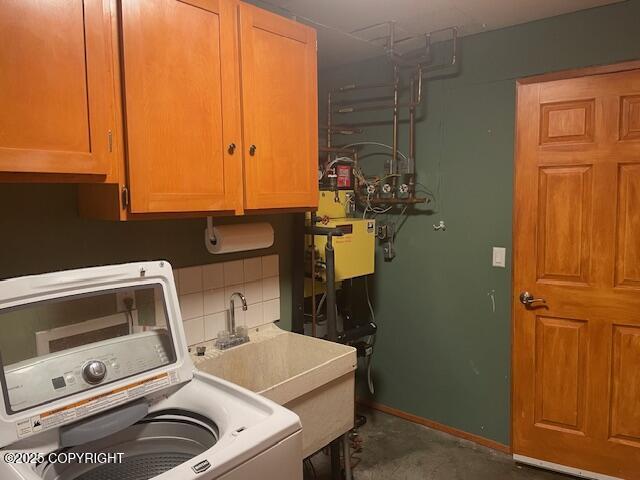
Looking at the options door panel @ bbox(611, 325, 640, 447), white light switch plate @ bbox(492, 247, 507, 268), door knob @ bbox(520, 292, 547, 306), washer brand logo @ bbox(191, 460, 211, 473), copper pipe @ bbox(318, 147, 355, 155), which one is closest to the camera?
washer brand logo @ bbox(191, 460, 211, 473)

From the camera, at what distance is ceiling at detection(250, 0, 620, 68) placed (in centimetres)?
233

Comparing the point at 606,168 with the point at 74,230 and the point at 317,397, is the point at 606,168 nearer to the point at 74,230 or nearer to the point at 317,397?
the point at 317,397

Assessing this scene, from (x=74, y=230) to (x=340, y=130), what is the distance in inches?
79.0

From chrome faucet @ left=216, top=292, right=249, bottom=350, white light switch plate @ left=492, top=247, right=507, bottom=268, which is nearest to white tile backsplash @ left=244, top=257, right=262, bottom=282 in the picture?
chrome faucet @ left=216, top=292, right=249, bottom=350

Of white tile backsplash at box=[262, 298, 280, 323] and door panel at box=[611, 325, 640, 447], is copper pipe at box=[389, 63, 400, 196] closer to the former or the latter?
white tile backsplash at box=[262, 298, 280, 323]

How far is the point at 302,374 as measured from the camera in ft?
6.03

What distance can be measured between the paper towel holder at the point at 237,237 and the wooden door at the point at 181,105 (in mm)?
200

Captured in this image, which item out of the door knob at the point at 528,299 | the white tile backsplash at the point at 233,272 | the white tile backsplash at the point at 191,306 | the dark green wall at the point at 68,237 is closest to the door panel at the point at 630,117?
the door knob at the point at 528,299

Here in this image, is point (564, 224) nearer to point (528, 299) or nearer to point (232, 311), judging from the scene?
point (528, 299)

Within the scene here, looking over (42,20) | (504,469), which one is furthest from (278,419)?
(504,469)

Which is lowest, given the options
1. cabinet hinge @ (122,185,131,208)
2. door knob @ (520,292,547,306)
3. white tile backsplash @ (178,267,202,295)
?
door knob @ (520,292,547,306)

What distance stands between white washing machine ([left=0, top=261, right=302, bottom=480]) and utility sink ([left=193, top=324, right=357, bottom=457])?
348 millimetres

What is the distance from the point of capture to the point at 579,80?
2.47 m

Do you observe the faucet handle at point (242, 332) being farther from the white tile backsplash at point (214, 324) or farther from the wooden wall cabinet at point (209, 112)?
the wooden wall cabinet at point (209, 112)
